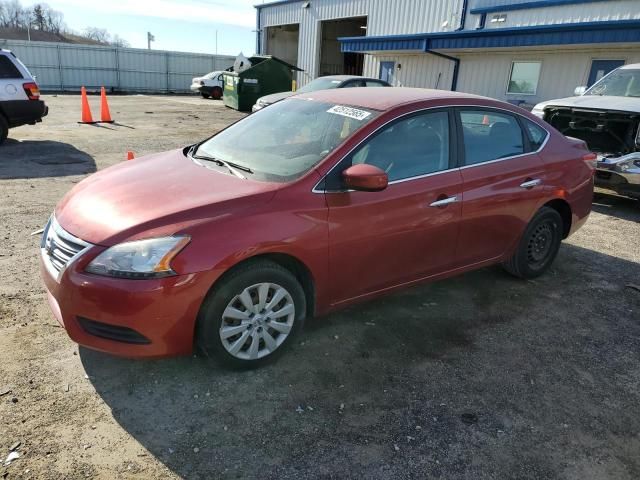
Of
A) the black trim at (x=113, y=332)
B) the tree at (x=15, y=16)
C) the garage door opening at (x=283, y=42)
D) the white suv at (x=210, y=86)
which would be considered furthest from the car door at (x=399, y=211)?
the tree at (x=15, y=16)

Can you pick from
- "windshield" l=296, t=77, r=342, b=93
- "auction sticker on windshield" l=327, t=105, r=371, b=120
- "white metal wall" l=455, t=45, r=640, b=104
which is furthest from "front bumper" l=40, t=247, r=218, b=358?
"white metal wall" l=455, t=45, r=640, b=104

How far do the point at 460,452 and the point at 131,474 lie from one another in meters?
1.62

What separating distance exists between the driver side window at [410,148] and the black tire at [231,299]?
0.89 m

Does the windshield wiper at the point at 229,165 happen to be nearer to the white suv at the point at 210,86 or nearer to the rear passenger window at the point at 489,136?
the rear passenger window at the point at 489,136

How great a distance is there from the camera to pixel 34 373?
9.83 ft

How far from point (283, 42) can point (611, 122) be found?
2563cm

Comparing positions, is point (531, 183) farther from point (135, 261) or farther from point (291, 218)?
point (135, 261)

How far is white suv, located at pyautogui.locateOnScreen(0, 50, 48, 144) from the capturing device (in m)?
9.94

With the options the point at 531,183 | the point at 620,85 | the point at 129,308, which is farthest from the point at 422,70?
the point at 129,308

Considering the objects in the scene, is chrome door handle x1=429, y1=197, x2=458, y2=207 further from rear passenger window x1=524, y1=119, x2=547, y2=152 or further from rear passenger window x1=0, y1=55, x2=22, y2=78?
rear passenger window x1=0, y1=55, x2=22, y2=78

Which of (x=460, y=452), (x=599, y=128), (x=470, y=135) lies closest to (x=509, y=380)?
(x=460, y=452)

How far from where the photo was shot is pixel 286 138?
367cm

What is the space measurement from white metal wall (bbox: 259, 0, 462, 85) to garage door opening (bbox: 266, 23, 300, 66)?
0.57m

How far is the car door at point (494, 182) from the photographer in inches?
153
